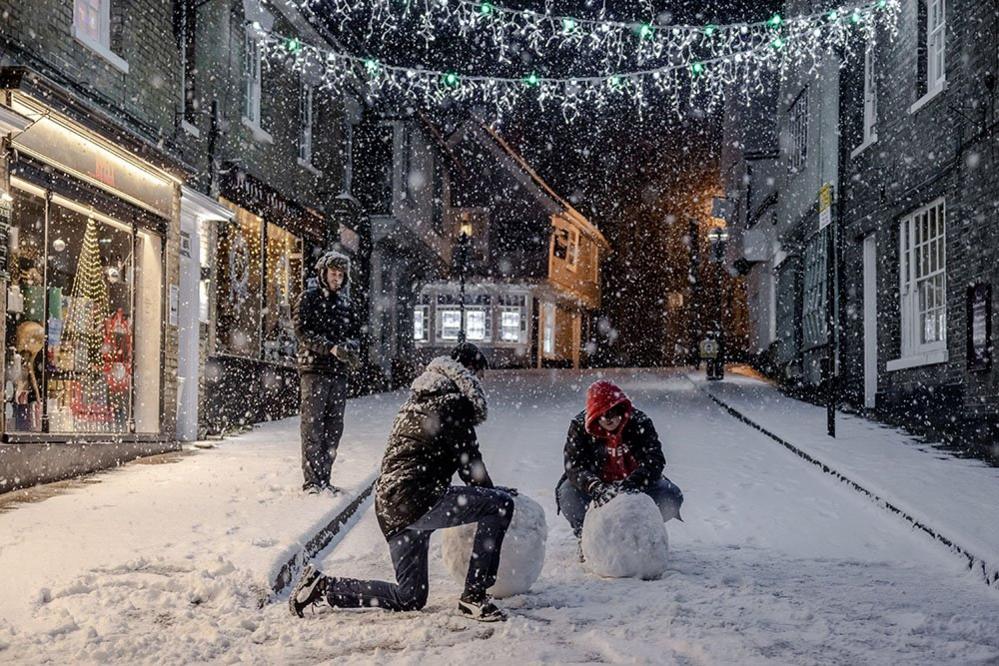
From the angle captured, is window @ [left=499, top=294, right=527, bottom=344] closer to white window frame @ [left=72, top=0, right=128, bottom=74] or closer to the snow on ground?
the snow on ground

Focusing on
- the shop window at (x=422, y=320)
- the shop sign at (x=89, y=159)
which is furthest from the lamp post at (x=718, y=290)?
the shop sign at (x=89, y=159)

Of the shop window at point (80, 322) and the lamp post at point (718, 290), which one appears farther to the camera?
the lamp post at point (718, 290)

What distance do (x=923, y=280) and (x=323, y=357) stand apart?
9.67 metres

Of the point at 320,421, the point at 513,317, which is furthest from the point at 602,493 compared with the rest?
the point at 513,317

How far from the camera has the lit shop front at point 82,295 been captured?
9562 millimetres

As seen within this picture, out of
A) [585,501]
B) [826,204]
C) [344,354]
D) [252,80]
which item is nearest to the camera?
[585,501]

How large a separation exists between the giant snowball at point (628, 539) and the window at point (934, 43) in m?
10.2

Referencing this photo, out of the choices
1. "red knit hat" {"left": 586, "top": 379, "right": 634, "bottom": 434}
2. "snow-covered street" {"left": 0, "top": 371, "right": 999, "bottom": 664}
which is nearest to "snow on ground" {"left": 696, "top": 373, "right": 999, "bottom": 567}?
"snow-covered street" {"left": 0, "top": 371, "right": 999, "bottom": 664}

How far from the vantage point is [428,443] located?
5305mm

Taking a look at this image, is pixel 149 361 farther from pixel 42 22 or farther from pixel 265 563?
pixel 265 563

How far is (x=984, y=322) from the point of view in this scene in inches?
485

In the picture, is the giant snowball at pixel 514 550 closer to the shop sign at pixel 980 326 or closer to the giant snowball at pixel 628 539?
the giant snowball at pixel 628 539

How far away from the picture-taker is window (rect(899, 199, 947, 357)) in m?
14.5

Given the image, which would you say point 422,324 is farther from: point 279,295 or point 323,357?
point 323,357
